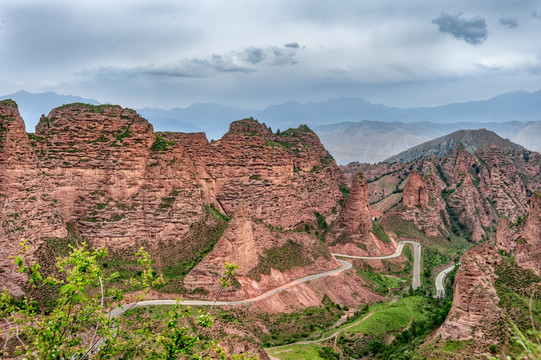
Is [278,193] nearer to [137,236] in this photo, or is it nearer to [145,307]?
[137,236]

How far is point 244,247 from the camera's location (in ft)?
251

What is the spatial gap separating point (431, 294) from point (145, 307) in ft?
210

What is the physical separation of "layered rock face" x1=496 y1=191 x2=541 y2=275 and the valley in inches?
11.3

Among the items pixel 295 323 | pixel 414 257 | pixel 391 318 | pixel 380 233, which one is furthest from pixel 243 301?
pixel 414 257

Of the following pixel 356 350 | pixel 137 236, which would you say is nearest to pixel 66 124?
pixel 137 236

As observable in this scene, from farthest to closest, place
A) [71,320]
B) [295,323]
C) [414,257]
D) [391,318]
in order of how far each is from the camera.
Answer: [414,257] < [391,318] < [295,323] < [71,320]

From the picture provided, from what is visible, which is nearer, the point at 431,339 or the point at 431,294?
the point at 431,339

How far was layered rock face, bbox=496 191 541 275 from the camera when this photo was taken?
171 ft

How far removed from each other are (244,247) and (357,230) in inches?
1847

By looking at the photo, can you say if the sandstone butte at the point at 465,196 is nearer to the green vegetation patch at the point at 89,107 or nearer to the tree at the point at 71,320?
the green vegetation patch at the point at 89,107

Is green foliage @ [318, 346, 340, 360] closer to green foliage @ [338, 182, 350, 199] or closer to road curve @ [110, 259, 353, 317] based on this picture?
road curve @ [110, 259, 353, 317]

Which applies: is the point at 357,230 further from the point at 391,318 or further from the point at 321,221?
the point at 391,318

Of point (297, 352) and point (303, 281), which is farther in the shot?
point (303, 281)

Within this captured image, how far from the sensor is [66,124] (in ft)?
244
